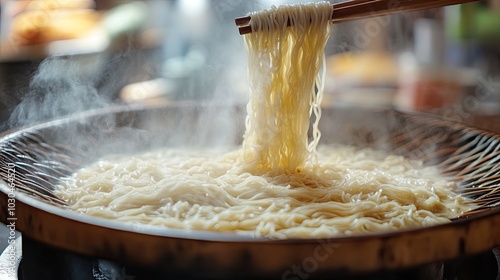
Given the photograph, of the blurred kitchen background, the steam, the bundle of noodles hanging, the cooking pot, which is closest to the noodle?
the bundle of noodles hanging

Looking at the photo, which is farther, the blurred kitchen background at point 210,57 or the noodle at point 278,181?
the blurred kitchen background at point 210,57

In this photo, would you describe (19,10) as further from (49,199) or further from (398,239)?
(398,239)

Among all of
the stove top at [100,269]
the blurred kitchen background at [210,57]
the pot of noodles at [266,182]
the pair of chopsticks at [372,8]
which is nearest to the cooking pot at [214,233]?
the pot of noodles at [266,182]

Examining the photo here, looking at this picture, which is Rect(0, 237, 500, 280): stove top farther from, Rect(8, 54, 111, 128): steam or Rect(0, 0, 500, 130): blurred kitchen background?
Rect(0, 0, 500, 130): blurred kitchen background

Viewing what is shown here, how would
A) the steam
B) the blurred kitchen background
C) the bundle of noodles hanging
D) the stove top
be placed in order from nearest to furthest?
the stove top → the bundle of noodles hanging → the steam → the blurred kitchen background

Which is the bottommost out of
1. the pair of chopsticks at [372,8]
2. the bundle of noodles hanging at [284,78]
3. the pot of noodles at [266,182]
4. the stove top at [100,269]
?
the stove top at [100,269]

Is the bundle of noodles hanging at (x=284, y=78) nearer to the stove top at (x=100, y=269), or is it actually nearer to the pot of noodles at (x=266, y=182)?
the pot of noodles at (x=266, y=182)
